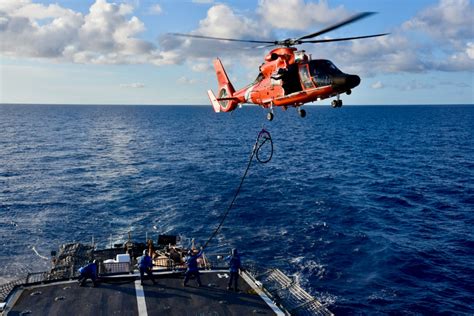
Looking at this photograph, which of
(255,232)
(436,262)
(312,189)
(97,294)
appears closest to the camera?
(97,294)

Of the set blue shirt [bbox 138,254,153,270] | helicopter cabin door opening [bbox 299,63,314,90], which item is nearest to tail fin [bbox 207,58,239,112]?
helicopter cabin door opening [bbox 299,63,314,90]

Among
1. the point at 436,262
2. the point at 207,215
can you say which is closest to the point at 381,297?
the point at 436,262

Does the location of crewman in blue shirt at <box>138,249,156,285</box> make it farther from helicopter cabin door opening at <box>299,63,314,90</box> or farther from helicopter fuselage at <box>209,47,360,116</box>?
helicopter cabin door opening at <box>299,63,314,90</box>

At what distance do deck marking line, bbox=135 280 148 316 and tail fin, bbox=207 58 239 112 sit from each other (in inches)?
566

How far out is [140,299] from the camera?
23859mm

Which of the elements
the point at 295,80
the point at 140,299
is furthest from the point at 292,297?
the point at 295,80

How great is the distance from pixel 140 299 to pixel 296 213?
1299 inches

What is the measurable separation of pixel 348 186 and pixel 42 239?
148 ft

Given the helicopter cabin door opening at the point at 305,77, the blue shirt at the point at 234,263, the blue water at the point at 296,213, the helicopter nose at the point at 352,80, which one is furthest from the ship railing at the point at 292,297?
the helicopter nose at the point at 352,80

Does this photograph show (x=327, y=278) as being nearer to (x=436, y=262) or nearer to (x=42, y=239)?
(x=436, y=262)

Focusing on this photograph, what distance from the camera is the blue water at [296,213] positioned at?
123ft

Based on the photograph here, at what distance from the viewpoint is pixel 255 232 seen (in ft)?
158

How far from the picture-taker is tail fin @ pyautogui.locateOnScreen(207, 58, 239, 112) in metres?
32.8

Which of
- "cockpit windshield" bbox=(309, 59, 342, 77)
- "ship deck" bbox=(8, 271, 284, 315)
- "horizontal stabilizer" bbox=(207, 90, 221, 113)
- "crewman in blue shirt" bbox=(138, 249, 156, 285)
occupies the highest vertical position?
"cockpit windshield" bbox=(309, 59, 342, 77)
